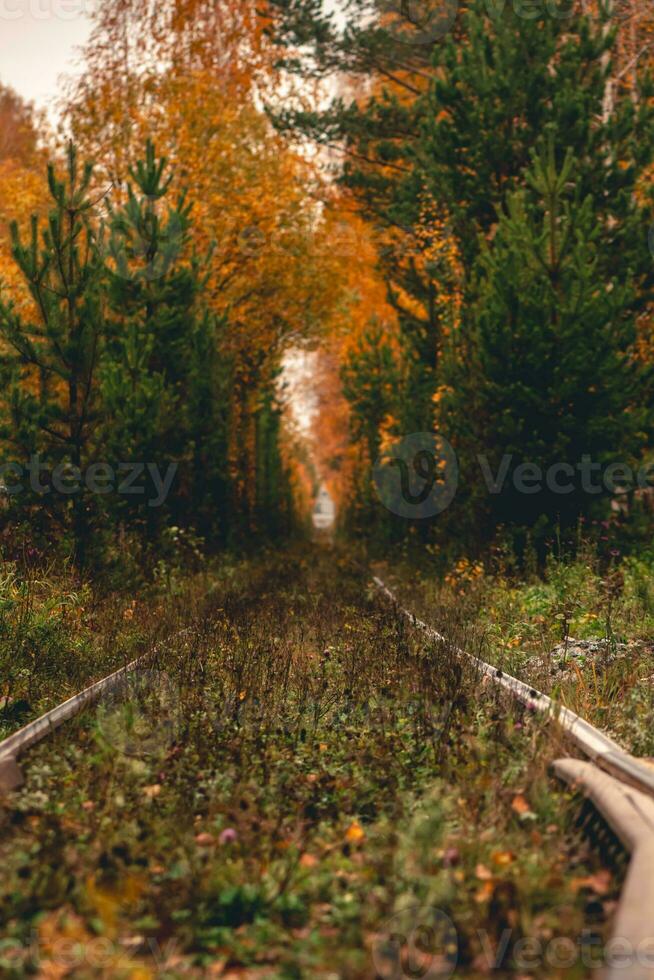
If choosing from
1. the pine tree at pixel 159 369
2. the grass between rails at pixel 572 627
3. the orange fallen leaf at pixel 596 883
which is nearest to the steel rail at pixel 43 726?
the orange fallen leaf at pixel 596 883

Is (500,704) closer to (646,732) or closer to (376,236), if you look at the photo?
(646,732)

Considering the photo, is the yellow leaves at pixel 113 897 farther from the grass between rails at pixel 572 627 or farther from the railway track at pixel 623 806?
the grass between rails at pixel 572 627

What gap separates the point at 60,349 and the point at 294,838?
30.5 feet

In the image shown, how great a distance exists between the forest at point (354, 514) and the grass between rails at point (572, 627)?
6 centimetres

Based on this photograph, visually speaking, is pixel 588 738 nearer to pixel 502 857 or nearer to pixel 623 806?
pixel 623 806

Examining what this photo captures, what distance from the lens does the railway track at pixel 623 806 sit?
2.83 metres

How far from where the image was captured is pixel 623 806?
379 centimetres

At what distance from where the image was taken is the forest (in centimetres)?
353

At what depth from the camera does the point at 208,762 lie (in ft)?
17.1

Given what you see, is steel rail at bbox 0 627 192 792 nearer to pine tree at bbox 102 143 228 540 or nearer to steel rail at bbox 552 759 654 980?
Result: steel rail at bbox 552 759 654 980

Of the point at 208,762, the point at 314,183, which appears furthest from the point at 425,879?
the point at 314,183

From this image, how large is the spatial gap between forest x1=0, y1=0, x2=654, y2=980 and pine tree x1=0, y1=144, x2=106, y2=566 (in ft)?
0.16

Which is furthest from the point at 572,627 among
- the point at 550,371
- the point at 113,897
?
the point at 113,897

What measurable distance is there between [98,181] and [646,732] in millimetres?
20189
